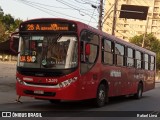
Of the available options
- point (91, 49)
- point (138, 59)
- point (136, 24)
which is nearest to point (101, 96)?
point (91, 49)

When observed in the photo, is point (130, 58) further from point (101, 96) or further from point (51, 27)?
point (51, 27)

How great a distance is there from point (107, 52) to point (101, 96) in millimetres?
1865

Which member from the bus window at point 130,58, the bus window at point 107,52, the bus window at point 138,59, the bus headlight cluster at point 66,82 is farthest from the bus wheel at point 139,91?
the bus headlight cluster at point 66,82

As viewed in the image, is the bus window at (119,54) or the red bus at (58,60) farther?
the bus window at (119,54)

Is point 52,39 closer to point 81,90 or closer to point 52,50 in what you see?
point 52,50

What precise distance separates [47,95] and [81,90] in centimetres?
121

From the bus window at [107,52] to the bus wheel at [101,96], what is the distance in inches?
41.3

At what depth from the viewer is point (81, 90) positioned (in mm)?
14133

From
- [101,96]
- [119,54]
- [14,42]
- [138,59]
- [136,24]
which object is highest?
[136,24]

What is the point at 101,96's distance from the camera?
16203 mm

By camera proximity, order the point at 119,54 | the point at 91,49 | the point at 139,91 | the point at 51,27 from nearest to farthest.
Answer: the point at 51,27 < the point at 91,49 < the point at 119,54 < the point at 139,91

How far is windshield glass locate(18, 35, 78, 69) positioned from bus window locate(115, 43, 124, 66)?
15.0ft

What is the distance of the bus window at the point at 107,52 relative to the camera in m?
16.4

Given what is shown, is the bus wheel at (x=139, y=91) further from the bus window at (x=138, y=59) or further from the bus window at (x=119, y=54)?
the bus window at (x=119, y=54)
